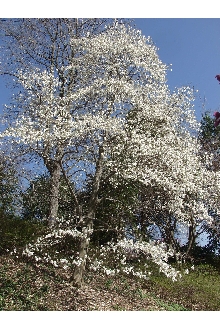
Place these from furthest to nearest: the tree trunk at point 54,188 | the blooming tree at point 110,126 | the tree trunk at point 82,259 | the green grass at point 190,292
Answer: the tree trunk at point 54,188 < the green grass at point 190,292 < the tree trunk at point 82,259 < the blooming tree at point 110,126

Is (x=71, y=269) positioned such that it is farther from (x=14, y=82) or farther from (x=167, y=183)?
(x=14, y=82)

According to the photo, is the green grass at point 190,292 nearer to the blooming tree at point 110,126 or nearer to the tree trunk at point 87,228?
the blooming tree at point 110,126

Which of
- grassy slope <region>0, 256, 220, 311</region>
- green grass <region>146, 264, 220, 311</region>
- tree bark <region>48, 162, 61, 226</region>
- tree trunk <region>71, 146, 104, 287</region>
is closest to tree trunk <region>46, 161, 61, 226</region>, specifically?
tree bark <region>48, 162, 61, 226</region>

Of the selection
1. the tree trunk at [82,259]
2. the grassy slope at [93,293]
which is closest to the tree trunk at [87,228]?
the tree trunk at [82,259]

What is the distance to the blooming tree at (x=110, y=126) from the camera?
219 inches

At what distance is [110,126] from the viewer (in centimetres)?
562

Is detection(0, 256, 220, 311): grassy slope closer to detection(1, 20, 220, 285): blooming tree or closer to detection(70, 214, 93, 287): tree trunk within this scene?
detection(70, 214, 93, 287): tree trunk

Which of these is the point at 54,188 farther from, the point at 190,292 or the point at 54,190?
the point at 190,292

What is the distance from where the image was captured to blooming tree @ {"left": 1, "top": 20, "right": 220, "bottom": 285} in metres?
5.57

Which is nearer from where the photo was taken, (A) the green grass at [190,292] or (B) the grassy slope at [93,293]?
(B) the grassy slope at [93,293]

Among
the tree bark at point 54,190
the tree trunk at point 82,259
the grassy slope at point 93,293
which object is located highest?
the tree bark at point 54,190

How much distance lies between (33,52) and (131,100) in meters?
3.01

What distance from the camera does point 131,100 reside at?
6.07 m

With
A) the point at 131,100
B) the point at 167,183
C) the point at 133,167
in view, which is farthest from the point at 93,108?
the point at 167,183
